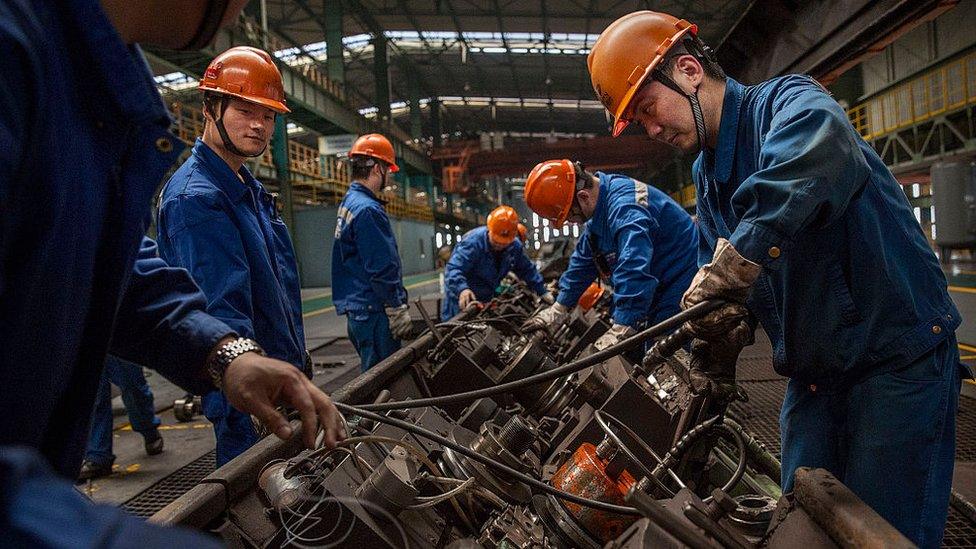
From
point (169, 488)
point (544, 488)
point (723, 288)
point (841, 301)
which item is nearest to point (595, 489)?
point (544, 488)

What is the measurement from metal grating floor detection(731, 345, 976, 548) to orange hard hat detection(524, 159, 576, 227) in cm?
173

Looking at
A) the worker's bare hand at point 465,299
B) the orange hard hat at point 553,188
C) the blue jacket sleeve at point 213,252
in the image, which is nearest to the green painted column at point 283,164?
the worker's bare hand at point 465,299

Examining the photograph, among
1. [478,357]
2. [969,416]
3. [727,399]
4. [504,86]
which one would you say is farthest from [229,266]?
[504,86]

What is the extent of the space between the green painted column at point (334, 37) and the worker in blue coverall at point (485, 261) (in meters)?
11.3

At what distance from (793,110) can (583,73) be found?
66.0 ft

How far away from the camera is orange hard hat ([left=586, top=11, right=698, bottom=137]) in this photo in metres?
1.83

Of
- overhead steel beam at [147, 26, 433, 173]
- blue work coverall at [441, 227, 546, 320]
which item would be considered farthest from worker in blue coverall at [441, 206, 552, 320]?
overhead steel beam at [147, 26, 433, 173]

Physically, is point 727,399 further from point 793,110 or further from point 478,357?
point 478,357

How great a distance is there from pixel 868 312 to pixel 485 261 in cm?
466

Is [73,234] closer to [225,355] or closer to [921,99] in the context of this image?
[225,355]

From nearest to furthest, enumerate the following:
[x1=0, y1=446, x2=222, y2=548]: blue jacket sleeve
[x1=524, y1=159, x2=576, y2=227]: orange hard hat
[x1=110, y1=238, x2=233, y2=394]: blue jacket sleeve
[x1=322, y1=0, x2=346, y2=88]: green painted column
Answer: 1. [x1=0, y1=446, x2=222, y2=548]: blue jacket sleeve
2. [x1=110, y1=238, x2=233, y2=394]: blue jacket sleeve
3. [x1=524, y1=159, x2=576, y2=227]: orange hard hat
4. [x1=322, y1=0, x2=346, y2=88]: green painted column

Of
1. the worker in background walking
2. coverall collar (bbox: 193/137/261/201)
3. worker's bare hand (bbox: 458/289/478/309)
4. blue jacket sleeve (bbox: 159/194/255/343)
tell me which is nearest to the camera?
blue jacket sleeve (bbox: 159/194/255/343)

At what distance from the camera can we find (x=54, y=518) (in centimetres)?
46

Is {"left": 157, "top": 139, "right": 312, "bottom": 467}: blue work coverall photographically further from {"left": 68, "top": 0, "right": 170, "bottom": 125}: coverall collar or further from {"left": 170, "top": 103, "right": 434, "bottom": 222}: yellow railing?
{"left": 170, "top": 103, "right": 434, "bottom": 222}: yellow railing
